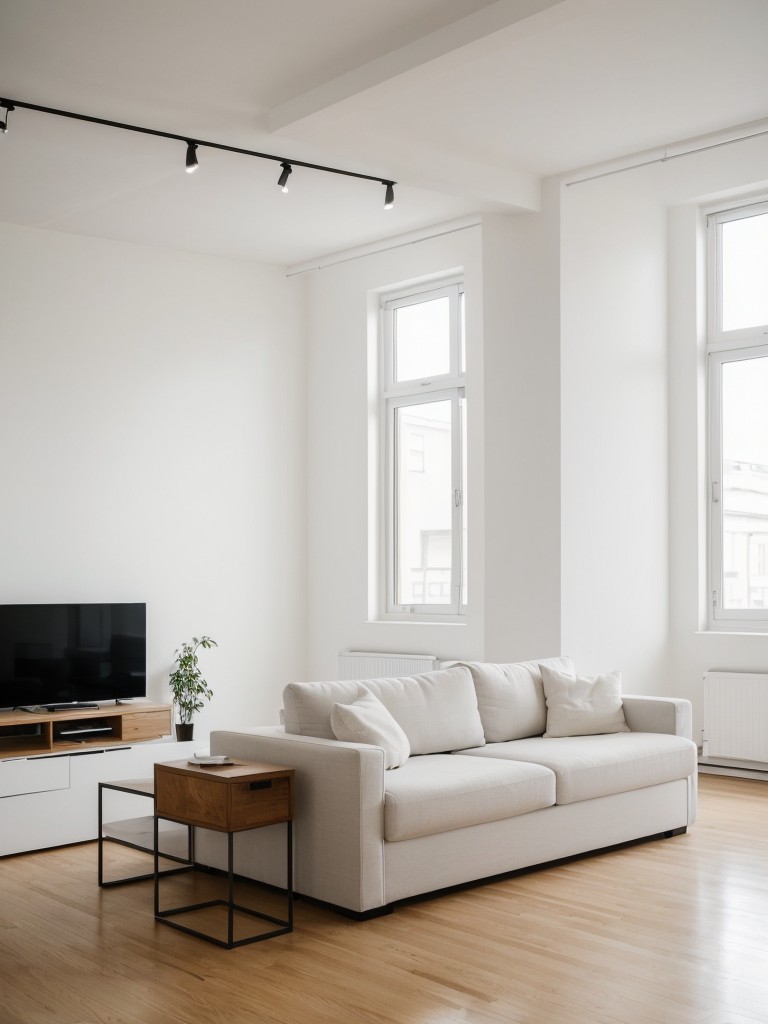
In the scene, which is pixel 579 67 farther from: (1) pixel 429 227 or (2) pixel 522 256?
(1) pixel 429 227

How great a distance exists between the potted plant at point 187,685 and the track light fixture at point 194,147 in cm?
293

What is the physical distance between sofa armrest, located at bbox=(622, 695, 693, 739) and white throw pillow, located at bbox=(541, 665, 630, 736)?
0.05 m

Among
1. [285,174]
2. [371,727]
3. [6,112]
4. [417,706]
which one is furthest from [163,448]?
[371,727]

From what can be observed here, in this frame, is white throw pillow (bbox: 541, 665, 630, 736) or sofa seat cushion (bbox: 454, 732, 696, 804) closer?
sofa seat cushion (bbox: 454, 732, 696, 804)

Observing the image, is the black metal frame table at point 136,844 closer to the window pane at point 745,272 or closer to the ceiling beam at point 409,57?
the ceiling beam at point 409,57

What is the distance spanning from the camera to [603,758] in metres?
4.69

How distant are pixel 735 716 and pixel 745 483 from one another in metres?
1.41

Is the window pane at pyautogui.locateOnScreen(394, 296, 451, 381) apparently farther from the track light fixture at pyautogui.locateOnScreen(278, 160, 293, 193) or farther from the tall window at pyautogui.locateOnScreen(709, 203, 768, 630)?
Result: the track light fixture at pyautogui.locateOnScreen(278, 160, 293, 193)

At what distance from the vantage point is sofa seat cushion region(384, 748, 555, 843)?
151 inches

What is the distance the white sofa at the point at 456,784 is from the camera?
150 inches

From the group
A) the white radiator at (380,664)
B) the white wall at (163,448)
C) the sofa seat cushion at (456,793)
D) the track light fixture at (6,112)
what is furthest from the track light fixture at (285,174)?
the white radiator at (380,664)

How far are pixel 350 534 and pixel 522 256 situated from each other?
2.34 metres

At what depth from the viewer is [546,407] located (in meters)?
6.14

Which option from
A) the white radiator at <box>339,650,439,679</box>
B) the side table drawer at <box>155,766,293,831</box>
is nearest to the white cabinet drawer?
the side table drawer at <box>155,766,293,831</box>
